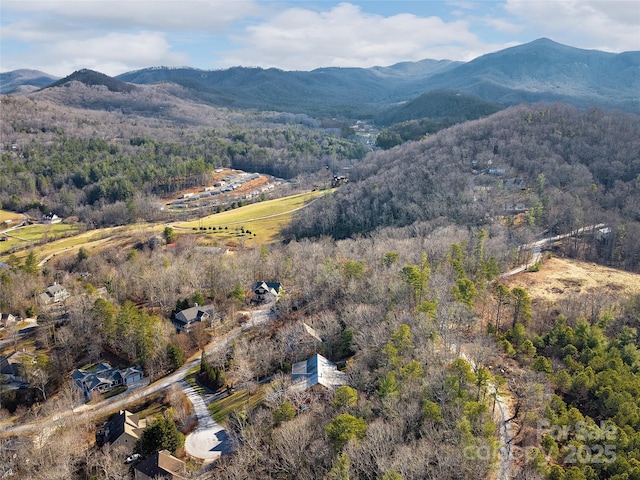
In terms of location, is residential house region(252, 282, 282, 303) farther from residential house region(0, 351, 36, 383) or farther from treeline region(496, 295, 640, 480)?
treeline region(496, 295, 640, 480)

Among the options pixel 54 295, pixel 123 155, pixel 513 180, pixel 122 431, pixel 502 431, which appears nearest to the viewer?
pixel 502 431

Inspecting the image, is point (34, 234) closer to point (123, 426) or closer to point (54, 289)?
point (54, 289)

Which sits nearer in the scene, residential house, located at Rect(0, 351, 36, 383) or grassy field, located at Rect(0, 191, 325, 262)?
residential house, located at Rect(0, 351, 36, 383)

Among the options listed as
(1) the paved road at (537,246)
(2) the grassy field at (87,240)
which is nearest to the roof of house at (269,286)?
(1) the paved road at (537,246)

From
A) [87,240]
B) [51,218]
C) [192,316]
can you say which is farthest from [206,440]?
[51,218]

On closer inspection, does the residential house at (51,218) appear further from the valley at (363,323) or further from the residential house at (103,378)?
the residential house at (103,378)

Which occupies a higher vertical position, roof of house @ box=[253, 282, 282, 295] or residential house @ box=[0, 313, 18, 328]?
roof of house @ box=[253, 282, 282, 295]

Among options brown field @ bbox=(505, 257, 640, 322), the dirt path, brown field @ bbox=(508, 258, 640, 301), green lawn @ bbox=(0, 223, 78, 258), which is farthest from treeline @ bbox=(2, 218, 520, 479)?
green lawn @ bbox=(0, 223, 78, 258)

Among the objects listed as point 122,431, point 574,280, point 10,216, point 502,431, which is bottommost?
point 122,431
